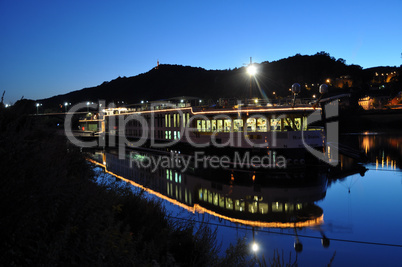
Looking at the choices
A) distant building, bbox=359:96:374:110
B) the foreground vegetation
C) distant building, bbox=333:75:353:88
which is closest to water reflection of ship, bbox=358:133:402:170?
the foreground vegetation

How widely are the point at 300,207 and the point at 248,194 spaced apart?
11.3 ft

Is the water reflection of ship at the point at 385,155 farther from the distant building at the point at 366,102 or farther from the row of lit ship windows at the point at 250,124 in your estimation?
the distant building at the point at 366,102

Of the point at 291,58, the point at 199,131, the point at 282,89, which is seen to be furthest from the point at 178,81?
the point at 199,131

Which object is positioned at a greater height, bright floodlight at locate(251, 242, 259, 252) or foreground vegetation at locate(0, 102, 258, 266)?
foreground vegetation at locate(0, 102, 258, 266)

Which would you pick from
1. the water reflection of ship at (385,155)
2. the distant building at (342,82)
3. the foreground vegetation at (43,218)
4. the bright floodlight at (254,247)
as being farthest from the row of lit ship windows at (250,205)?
the distant building at (342,82)

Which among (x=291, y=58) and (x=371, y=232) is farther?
(x=291, y=58)

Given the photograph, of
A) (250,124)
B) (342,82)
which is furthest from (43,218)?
(342,82)

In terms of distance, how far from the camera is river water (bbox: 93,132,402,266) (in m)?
11.1

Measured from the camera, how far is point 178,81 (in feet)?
626

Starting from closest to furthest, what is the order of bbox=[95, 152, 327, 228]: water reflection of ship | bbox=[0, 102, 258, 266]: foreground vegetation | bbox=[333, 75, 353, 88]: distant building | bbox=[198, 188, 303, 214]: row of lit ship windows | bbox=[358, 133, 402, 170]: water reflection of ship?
bbox=[0, 102, 258, 266]: foreground vegetation
bbox=[95, 152, 327, 228]: water reflection of ship
bbox=[198, 188, 303, 214]: row of lit ship windows
bbox=[358, 133, 402, 170]: water reflection of ship
bbox=[333, 75, 353, 88]: distant building

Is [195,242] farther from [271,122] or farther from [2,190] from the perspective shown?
[271,122]

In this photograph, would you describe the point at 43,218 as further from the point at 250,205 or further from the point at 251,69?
the point at 251,69

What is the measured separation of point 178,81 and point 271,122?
171m

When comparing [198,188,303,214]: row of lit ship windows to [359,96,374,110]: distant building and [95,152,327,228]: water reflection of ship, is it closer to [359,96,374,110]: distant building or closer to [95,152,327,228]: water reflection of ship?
[95,152,327,228]: water reflection of ship
